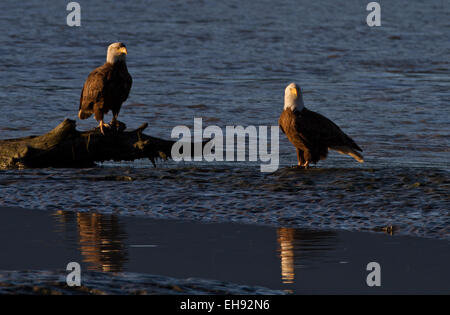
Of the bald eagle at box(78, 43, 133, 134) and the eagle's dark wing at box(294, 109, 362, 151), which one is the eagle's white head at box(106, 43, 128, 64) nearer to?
the bald eagle at box(78, 43, 133, 134)

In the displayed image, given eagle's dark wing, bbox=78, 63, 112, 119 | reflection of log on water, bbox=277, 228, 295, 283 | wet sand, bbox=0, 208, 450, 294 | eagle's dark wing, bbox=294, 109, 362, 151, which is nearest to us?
wet sand, bbox=0, 208, 450, 294

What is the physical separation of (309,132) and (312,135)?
0.18 ft

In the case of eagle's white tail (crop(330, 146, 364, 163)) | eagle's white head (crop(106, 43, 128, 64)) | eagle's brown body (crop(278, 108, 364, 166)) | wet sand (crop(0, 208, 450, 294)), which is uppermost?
eagle's white head (crop(106, 43, 128, 64))

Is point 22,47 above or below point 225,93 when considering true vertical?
above

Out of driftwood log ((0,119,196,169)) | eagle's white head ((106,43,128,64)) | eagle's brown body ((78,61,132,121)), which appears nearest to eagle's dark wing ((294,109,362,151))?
driftwood log ((0,119,196,169))

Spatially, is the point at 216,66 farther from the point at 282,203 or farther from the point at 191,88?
the point at 282,203

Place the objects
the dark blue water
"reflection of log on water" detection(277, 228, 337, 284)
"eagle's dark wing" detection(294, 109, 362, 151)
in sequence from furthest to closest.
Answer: "eagle's dark wing" detection(294, 109, 362, 151) → the dark blue water → "reflection of log on water" detection(277, 228, 337, 284)

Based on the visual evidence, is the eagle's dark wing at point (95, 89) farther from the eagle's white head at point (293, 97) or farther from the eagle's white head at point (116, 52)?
the eagle's white head at point (293, 97)

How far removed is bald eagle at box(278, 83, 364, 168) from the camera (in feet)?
39.2

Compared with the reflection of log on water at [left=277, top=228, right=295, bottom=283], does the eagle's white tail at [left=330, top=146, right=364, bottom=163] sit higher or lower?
higher

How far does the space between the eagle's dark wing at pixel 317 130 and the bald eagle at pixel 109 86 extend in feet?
7.48

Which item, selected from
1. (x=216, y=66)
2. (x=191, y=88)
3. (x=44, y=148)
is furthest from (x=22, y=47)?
(x=44, y=148)

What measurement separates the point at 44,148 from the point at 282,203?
3133 millimetres
